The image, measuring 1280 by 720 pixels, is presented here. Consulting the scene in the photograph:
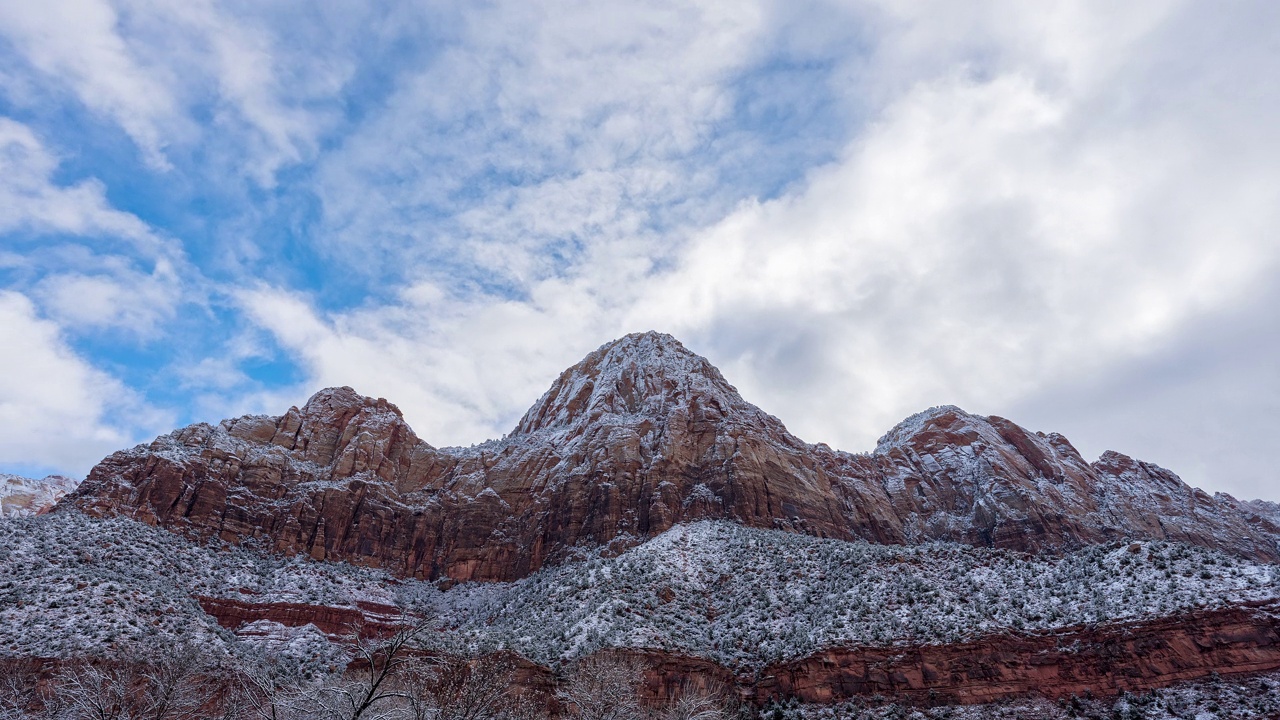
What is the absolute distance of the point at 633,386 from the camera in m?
98.1

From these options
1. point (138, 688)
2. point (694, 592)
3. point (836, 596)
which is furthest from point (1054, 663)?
point (138, 688)

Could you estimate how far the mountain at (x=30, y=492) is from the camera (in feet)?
392

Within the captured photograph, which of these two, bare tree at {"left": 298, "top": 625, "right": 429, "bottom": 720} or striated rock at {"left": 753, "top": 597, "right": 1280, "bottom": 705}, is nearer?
bare tree at {"left": 298, "top": 625, "right": 429, "bottom": 720}

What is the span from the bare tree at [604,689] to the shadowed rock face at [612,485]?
27.6 m

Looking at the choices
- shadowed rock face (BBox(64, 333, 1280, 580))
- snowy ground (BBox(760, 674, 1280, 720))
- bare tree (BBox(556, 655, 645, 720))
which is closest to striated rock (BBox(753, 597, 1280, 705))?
snowy ground (BBox(760, 674, 1280, 720))

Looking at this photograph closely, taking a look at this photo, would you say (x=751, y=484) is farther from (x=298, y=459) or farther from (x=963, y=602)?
(x=298, y=459)

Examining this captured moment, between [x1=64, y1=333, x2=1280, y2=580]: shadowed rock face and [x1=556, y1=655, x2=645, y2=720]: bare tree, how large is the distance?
27.6 metres

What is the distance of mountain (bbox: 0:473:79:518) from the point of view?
11944 cm

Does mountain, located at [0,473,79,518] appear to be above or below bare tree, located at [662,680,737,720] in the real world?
above

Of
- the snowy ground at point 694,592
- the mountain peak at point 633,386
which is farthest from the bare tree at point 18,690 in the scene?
the mountain peak at point 633,386

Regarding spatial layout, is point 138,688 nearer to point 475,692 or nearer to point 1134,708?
point 475,692

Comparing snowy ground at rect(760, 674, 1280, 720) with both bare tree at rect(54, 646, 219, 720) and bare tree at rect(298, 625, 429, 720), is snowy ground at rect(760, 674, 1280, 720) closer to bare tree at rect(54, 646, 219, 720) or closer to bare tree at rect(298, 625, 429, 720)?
bare tree at rect(298, 625, 429, 720)

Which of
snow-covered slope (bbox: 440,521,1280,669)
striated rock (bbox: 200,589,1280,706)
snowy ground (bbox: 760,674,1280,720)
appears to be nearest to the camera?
snowy ground (bbox: 760,674,1280,720)

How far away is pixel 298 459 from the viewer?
83188mm
